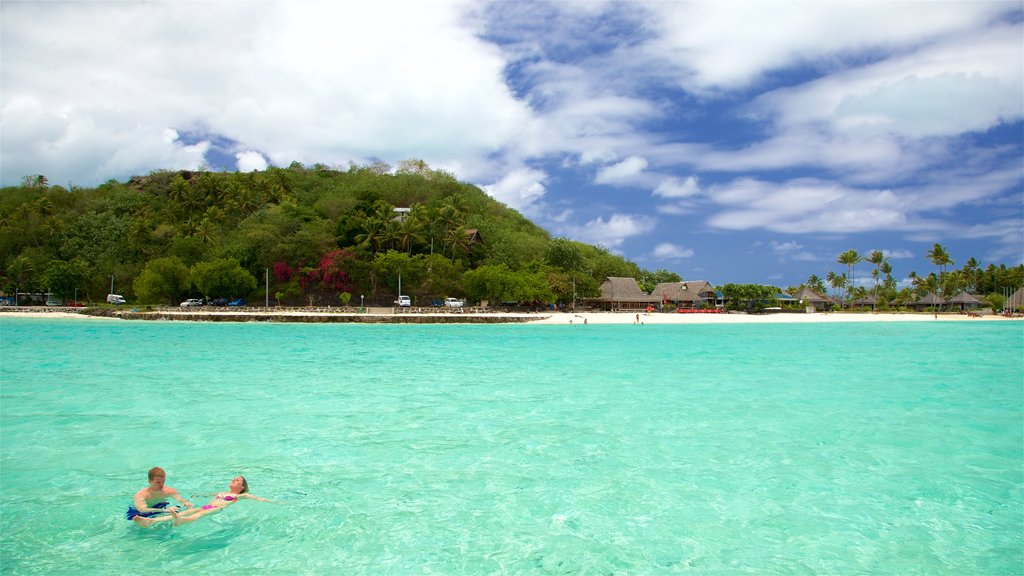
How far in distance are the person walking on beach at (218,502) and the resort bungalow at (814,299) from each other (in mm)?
69732

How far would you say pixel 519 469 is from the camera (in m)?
7.38

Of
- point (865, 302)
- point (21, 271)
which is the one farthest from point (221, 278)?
point (865, 302)

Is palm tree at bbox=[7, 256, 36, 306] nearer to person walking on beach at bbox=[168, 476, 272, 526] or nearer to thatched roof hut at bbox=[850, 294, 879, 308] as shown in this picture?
person walking on beach at bbox=[168, 476, 272, 526]

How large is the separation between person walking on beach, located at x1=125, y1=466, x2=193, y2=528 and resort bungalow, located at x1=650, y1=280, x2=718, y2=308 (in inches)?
2288

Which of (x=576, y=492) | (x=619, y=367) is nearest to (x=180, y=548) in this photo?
(x=576, y=492)

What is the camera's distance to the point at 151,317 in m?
40.8

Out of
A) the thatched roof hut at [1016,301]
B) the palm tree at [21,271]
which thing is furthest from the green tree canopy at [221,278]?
the thatched roof hut at [1016,301]

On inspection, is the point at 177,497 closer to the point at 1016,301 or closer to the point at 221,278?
the point at 221,278

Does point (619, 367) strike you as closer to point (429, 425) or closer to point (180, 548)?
point (429, 425)

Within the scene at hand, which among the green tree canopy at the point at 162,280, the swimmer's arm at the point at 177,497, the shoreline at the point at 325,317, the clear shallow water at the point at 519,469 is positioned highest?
the green tree canopy at the point at 162,280

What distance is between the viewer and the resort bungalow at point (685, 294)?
202 feet

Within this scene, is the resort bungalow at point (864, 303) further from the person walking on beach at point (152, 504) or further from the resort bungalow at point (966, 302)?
the person walking on beach at point (152, 504)

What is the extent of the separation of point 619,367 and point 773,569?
42.9ft

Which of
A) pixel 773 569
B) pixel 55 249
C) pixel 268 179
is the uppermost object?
pixel 268 179
